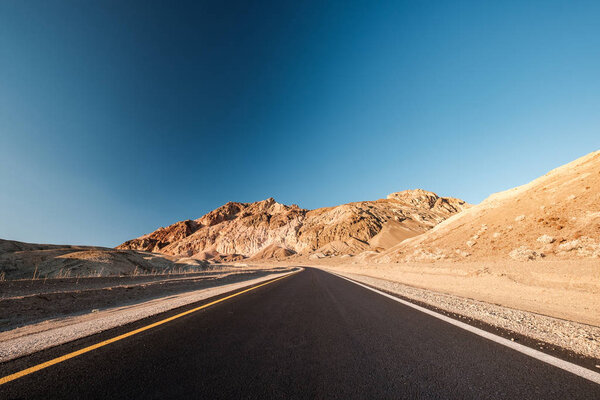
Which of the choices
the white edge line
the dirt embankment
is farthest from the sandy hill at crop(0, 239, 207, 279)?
the white edge line

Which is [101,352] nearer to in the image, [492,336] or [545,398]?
[545,398]

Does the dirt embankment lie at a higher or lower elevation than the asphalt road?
higher

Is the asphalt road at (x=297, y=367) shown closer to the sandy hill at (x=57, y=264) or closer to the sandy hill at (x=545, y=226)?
the sandy hill at (x=545, y=226)

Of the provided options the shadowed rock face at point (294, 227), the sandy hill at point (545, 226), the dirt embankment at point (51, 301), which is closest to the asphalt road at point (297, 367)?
the dirt embankment at point (51, 301)

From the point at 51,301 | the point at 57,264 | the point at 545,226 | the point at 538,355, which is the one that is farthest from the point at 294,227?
the point at 538,355

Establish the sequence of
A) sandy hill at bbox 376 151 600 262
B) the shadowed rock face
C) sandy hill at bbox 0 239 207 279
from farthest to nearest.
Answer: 1. the shadowed rock face
2. sandy hill at bbox 0 239 207 279
3. sandy hill at bbox 376 151 600 262

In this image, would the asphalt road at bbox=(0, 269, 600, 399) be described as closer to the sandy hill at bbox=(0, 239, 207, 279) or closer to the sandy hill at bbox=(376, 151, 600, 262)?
the sandy hill at bbox=(376, 151, 600, 262)

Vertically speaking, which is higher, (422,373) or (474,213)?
(474,213)

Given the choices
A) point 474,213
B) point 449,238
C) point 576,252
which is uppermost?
point 474,213

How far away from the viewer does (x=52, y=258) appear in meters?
25.4

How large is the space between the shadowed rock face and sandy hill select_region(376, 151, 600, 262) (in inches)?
2331

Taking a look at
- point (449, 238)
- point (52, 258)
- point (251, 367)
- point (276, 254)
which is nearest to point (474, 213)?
point (449, 238)

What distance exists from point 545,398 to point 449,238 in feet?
95.6

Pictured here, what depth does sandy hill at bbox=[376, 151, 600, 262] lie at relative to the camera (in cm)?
1383
